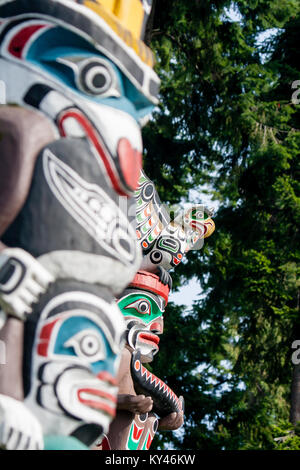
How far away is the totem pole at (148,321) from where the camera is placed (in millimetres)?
5098

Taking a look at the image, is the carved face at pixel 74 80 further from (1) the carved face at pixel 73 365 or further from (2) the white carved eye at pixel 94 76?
(1) the carved face at pixel 73 365

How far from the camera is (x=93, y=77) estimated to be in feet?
9.25

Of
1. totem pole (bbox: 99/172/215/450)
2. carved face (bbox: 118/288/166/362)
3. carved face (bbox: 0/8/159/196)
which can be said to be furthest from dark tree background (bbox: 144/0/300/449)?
carved face (bbox: 0/8/159/196)

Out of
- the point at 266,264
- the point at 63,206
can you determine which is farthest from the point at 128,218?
the point at 266,264

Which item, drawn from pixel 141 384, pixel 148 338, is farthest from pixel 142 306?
pixel 141 384

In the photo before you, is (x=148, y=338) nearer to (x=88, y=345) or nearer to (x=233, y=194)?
(x=88, y=345)

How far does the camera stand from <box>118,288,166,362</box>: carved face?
5.71 m

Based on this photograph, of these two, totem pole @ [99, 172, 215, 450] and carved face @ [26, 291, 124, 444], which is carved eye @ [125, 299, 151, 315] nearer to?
totem pole @ [99, 172, 215, 450]

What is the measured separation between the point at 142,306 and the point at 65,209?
11.3 ft

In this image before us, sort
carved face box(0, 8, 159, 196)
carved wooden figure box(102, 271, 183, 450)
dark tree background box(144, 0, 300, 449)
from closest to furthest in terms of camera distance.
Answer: carved face box(0, 8, 159, 196)
carved wooden figure box(102, 271, 183, 450)
dark tree background box(144, 0, 300, 449)

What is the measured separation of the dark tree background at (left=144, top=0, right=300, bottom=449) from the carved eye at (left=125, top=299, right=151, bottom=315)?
348 cm

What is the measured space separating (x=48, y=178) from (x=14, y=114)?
12.3 inches

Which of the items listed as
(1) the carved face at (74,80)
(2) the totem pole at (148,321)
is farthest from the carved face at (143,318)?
(1) the carved face at (74,80)

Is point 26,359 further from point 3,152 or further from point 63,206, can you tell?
point 3,152
